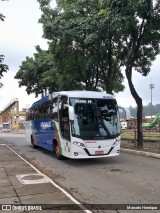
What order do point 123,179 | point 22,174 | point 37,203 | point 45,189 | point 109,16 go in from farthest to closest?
point 109,16 < point 22,174 < point 123,179 < point 45,189 < point 37,203

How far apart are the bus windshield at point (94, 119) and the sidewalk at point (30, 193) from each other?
9.61 feet

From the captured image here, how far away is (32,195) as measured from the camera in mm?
8703

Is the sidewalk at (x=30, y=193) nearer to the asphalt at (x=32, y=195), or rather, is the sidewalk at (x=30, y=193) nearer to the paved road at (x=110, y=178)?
the asphalt at (x=32, y=195)

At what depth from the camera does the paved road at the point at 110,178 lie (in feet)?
28.1

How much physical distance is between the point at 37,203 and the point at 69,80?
2059 cm

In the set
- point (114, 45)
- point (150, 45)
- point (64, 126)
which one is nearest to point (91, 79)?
point (114, 45)

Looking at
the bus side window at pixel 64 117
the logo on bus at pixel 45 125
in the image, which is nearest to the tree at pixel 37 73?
the logo on bus at pixel 45 125

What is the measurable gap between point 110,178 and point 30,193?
3.26 meters

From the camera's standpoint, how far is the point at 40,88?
4231 cm

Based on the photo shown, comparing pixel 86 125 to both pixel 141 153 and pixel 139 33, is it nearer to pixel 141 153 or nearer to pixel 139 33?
pixel 141 153

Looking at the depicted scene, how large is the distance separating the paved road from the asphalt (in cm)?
44

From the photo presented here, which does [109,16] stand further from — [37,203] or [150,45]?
[37,203]

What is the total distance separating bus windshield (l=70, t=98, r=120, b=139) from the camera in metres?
14.4

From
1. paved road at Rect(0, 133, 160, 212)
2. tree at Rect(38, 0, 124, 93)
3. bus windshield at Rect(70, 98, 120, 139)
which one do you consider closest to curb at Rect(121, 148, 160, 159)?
paved road at Rect(0, 133, 160, 212)
